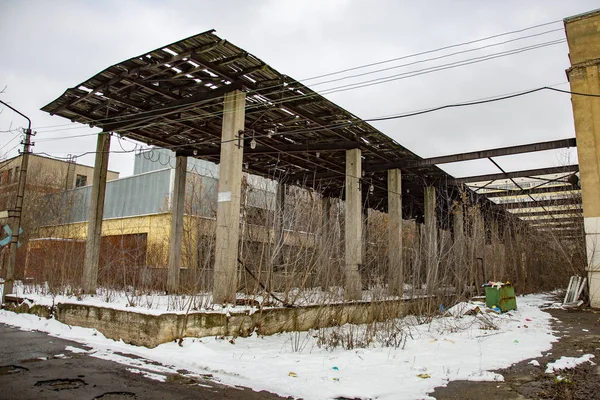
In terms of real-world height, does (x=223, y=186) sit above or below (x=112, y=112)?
below

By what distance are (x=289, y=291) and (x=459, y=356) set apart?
11.8 feet

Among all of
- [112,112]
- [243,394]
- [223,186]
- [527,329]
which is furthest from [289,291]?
[112,112]

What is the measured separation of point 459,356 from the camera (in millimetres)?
6820

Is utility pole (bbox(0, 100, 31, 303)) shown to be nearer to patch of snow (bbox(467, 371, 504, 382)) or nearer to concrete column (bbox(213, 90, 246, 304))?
concrete column (bbox(213, 90, 246, 304))

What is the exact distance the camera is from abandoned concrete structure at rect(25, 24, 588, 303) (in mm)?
10047

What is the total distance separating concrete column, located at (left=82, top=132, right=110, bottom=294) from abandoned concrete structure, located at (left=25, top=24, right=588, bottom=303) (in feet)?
0.09

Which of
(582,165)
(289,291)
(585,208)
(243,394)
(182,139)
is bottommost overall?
(243,394)

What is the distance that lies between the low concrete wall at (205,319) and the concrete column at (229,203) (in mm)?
1032

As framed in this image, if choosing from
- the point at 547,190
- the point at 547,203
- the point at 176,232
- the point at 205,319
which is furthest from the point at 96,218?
the point at 547,190

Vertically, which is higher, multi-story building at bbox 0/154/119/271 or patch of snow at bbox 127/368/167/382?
multi-story building at bbox 0/154/119/271

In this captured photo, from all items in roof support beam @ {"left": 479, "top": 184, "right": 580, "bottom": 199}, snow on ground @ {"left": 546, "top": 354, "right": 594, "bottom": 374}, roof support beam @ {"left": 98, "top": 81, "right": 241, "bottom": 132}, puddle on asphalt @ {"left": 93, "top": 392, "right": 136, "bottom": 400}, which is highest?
roof support beam @ {"left": 98, "top": 81, "right": 241, "bottom": 132}

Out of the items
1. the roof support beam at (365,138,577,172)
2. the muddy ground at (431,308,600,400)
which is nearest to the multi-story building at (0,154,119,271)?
the roof support beam at (365,138,577,172)

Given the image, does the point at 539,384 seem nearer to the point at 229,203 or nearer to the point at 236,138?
the point at 229,203

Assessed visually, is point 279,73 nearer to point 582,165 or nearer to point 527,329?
point 527,329
